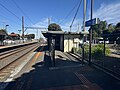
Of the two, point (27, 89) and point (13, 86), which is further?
point (13, 86)

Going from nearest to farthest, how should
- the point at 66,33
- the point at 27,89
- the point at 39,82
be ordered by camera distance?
the point at 27,89 < the point at 39,82 < the point at 66,33

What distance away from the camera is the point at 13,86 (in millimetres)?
7961

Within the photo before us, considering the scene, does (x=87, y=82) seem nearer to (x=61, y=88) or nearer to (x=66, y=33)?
(x=61, y=88)

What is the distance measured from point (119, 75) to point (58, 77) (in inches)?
144

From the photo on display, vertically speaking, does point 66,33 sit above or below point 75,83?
above

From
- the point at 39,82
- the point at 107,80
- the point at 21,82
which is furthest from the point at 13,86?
the point at 107,80

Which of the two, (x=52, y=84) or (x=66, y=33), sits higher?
(x=66, y=33)

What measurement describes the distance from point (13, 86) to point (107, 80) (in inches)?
201

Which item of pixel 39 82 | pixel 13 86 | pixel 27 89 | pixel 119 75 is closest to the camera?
pixel 27 89

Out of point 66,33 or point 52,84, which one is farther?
point 66,33

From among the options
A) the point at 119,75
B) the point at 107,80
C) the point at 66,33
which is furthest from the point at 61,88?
the point at 66,33

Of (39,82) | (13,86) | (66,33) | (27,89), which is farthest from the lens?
(66,33)

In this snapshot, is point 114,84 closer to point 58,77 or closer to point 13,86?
point 58,77

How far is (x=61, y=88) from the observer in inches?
294
